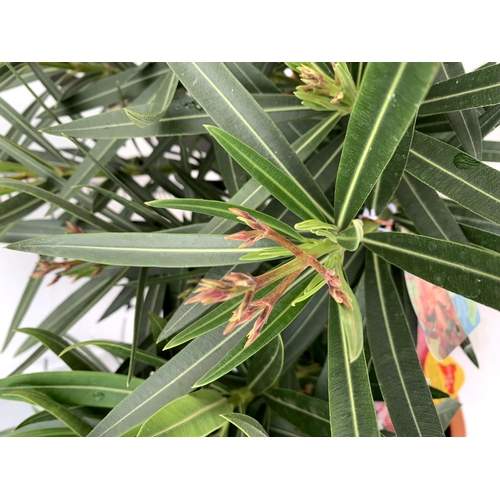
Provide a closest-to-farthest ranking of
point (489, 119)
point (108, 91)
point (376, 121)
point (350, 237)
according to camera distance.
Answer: point (376, 121) < point (350, 237) < point (489, 119) < point (108, 91)

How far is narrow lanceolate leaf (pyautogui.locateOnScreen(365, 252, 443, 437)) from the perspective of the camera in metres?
0.48

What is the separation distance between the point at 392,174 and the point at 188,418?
0.39 meters

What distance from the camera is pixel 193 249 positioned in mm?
451

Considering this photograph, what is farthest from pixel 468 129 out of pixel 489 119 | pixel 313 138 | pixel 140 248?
pixel 140 248

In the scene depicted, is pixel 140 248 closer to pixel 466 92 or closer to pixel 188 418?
pixel 188 418

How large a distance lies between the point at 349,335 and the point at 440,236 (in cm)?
23

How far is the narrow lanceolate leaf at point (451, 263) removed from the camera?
38 cm

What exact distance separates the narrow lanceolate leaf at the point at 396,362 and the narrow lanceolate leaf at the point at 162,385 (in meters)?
0.20

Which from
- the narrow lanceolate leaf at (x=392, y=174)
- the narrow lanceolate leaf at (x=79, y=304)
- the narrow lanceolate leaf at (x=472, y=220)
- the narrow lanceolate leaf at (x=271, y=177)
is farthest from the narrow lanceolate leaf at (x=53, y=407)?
the narrow lanceolate leaf at (x=472, y=220)

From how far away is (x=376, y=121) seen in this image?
0.33m
